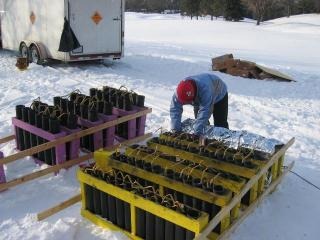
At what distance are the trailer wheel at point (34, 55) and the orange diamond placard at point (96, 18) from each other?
6.75 ft

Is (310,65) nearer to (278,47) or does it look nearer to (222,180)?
(278,47)

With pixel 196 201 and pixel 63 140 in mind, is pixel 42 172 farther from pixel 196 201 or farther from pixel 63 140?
pixel 196 201

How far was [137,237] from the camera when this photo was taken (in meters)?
3.87

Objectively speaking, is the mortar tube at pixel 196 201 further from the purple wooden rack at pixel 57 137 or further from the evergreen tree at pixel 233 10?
the evergreen tree at pixel 233 10

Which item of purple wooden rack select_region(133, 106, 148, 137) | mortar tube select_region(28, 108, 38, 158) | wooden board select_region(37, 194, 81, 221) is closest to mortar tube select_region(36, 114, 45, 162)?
mortar tube select_region(28, 108, 38, 158)

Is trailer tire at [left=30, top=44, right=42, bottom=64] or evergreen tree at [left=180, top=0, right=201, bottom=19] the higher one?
evergreen tree at [left=180, top=0, right=201, bottom=19]

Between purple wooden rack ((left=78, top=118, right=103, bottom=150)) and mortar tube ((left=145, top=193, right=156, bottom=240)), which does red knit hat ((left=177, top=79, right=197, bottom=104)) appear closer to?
purple wooden rack ((left=78, top=118, right=103, bottom=150))

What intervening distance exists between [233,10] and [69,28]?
4298cm

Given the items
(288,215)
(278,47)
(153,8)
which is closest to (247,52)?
(278,47)

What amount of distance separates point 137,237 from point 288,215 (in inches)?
73.2

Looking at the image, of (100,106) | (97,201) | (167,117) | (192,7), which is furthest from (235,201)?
(192,7)

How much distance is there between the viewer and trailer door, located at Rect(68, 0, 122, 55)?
11.5 m

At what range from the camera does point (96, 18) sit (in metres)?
11.9

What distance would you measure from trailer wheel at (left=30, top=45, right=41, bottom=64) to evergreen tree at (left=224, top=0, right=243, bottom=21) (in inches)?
1644
